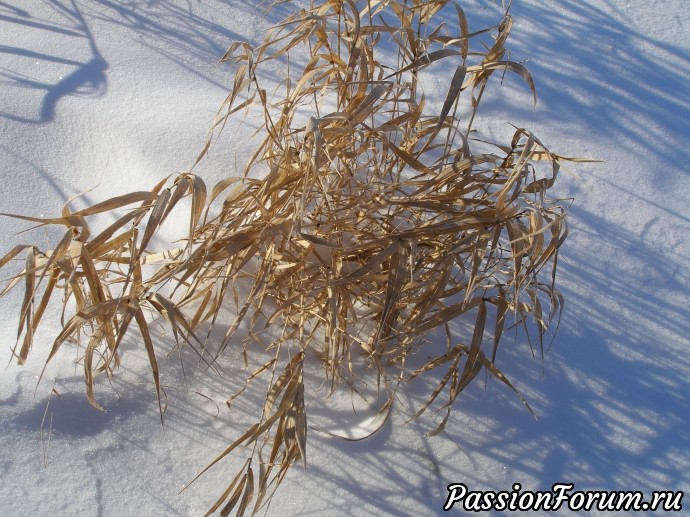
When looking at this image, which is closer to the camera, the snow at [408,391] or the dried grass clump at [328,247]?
the dried grass clump at [328,247]

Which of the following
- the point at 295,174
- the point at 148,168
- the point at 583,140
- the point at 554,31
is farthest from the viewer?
the point at 554,31

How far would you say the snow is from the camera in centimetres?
99

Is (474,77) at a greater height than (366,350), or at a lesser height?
greater

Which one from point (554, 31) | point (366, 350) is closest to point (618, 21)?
point (554, 31)

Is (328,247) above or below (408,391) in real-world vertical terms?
above

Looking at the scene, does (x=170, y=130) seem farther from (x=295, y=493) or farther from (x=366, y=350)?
(x=295, y=493)

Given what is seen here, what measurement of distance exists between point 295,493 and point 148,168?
1.97ft

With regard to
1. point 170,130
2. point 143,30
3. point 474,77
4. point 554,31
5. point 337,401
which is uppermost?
point 554,31

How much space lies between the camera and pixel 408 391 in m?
1.07

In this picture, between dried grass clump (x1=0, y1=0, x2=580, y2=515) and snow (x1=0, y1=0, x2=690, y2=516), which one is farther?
snow (x1=0, y1=0, x2=690, y2=516)

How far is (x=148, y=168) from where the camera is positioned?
1174 millimetres

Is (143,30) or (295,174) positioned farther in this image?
(143,30)

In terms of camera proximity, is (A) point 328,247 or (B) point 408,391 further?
(B) point 408,391

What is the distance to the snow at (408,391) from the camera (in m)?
0.99
